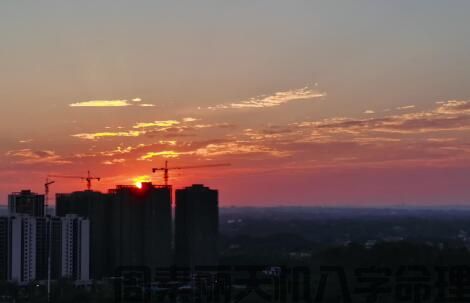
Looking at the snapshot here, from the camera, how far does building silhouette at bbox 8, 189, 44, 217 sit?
1946cm

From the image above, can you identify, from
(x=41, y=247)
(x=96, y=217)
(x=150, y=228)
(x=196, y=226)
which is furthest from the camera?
(x=96, y=217)

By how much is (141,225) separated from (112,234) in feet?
3.67

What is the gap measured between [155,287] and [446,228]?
31628 millimetres

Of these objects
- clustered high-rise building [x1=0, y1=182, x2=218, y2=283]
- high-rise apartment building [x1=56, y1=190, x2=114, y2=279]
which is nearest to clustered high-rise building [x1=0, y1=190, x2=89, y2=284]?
clustered high-rise building [x1=0, y1=182, x2=218, y2=283]

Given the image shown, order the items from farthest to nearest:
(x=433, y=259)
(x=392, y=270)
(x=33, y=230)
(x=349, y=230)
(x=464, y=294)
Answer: (x=349, y=230), (x=33, y=230), (x=433, y=259), (x=392, y=270), (x=464, y=294)

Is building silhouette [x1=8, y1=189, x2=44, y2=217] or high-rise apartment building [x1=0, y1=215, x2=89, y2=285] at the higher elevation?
building silhouette [x1=8, y1=189, x2=44, y2=217]

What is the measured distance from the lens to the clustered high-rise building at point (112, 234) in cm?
1686

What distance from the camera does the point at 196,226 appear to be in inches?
714

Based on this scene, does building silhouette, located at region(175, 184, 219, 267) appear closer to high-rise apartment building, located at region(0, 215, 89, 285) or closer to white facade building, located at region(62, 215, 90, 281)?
white facade building, located at region(62, 215, 90, 281)

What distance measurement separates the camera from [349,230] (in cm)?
3888

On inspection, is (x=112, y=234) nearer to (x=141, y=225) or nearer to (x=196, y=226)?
(x=141, y=225)

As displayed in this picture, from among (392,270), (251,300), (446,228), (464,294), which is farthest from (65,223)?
(446,228)

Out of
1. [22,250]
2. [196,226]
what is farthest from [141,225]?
[22,250]

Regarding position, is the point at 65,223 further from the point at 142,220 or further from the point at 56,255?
the point at 142,220
